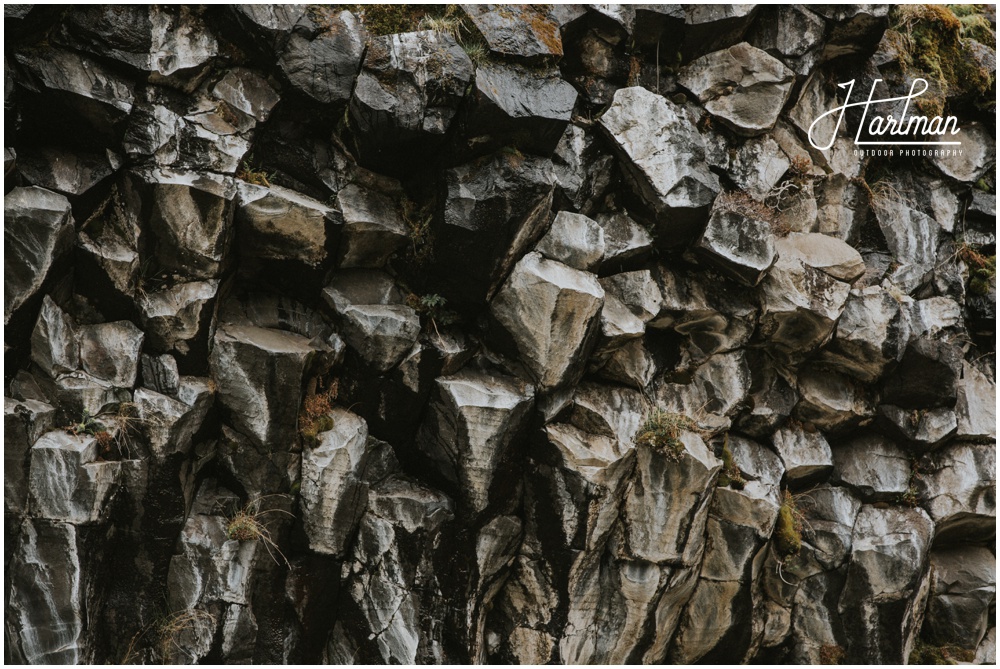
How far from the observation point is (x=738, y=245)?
8438mm

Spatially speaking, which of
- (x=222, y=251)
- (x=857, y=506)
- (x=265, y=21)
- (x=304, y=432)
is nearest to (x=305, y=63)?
(x=265, y=21)

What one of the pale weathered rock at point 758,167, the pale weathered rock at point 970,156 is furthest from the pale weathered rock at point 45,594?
the pale weathered rock at point 970,156

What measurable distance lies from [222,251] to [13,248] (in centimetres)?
176

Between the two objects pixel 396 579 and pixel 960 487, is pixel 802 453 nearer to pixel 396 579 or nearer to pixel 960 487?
pixel 960 487

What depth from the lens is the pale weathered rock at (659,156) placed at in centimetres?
828

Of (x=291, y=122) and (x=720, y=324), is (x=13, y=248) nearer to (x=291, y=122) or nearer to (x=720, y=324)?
(x=291, y=122)

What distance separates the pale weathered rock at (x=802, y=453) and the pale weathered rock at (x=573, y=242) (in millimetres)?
3532

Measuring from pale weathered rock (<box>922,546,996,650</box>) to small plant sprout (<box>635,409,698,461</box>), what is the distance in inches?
177

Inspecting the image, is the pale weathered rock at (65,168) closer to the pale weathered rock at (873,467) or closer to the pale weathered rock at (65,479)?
the pale weathered rock at (65,479)

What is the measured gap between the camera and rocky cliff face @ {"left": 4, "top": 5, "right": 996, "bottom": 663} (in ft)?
22.0

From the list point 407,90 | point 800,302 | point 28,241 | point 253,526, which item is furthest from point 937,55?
point 28,241

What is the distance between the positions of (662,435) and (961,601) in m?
5.10

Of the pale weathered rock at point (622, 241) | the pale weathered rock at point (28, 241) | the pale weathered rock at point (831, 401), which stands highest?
the pale weathered rock at point (622, 241)

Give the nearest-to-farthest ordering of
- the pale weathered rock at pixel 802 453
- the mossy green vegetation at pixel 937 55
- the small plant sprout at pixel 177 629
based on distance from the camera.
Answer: the small plant sprout at pixel 177 629 → the pale weathered rock at pixel 802 453 → the mossy green vegetation at pixel 937 55
